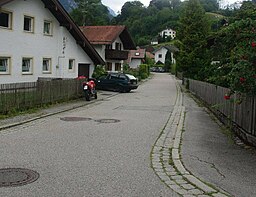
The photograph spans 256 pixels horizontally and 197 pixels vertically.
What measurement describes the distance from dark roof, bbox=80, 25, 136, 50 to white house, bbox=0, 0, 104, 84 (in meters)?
15.7

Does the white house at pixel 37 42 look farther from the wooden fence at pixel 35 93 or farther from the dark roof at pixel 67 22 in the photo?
the wooden fence at pixel 35 93

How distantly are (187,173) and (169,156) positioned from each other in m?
1.47

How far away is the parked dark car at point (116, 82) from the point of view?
112 ft

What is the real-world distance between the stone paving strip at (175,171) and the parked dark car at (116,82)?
2282 cm

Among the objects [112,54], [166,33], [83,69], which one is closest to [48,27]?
[83,69]

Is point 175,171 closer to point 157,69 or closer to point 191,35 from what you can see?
point 191,35

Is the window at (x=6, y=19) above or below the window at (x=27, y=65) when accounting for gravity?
above

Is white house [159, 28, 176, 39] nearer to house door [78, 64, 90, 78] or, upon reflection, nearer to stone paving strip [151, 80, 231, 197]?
house door [78, 64, 90, 78]

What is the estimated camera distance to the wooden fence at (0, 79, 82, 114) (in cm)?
1456

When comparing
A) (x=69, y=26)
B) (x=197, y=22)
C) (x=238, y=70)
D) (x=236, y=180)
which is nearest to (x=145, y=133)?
(x=238, y=70)

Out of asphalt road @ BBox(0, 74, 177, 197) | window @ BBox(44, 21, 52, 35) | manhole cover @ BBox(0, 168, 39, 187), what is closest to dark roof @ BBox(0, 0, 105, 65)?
window @ BBox(44, 21, 52, 35)

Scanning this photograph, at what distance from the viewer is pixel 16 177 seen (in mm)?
6371

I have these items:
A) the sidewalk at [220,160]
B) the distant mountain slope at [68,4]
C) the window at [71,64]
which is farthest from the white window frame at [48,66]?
the distant mountain slope at [68,4]

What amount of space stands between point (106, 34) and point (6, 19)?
2607 cm
